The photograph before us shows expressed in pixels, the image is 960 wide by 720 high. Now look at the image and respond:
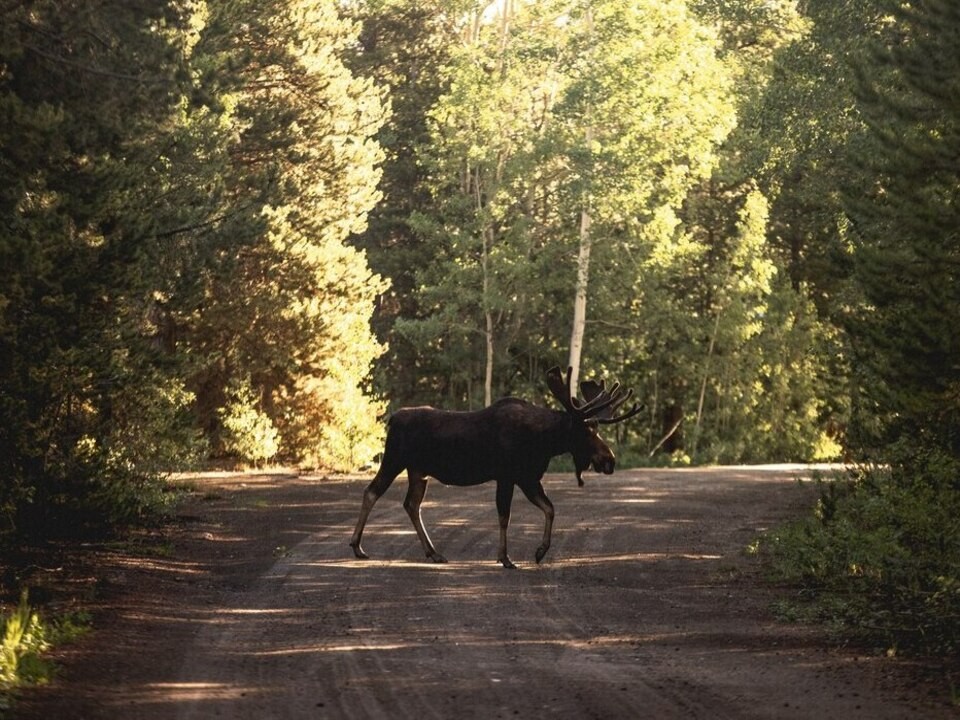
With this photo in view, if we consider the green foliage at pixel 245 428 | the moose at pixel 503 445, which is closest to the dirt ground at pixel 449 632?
the moose at pixel 503 445

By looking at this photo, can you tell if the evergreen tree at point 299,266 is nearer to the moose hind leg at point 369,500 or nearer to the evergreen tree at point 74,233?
the moose hind leg at point 369,500

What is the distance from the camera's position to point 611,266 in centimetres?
4897

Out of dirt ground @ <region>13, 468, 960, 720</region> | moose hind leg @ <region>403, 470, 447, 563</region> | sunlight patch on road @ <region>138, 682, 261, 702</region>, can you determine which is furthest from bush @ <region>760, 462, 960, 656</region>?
sunlight patch on road @ <region>138, 682, 261, 702</region>

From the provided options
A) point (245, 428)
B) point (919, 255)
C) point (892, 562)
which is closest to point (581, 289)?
point (245, 428)

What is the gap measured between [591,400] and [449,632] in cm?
642

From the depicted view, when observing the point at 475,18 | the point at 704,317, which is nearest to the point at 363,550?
the point at 704,317

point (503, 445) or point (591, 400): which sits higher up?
point (591, 400)

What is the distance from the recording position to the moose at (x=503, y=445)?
1895 cm

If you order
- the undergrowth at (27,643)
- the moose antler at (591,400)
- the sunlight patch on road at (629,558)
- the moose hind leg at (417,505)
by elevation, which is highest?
the moose antler at (591,400)

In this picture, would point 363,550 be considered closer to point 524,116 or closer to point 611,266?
point 611,266

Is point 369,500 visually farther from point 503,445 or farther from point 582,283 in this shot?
point 582,283

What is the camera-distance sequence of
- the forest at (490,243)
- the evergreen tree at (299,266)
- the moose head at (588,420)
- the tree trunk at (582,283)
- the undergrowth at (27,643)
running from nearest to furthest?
the undergrowth at (27,643), the forest at (490,243), the moose head at (588,420), the evergreen tree at (299,266), the tree trunk at (582,283)

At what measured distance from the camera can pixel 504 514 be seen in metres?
18.6

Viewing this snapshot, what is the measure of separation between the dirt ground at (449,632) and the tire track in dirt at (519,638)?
33 millimetres
